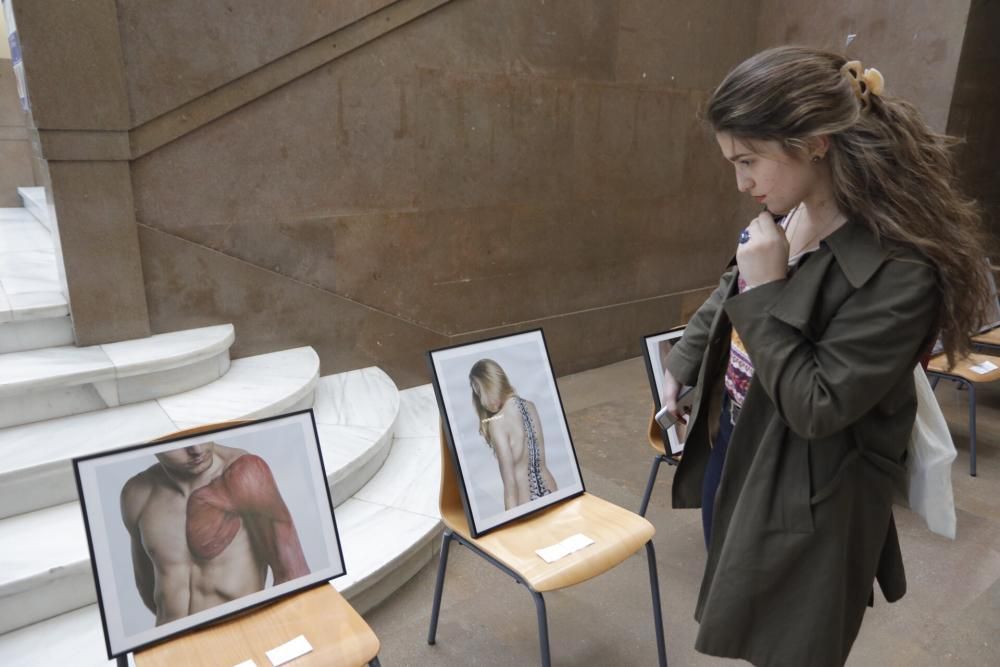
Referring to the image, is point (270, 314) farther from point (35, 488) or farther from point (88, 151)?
point (35, 488)

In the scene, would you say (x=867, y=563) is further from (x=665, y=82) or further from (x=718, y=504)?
(x=665, y=82)

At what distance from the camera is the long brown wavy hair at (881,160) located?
1059 millimetres

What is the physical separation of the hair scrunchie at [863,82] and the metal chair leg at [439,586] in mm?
1640

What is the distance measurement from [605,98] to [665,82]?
0.67 metres

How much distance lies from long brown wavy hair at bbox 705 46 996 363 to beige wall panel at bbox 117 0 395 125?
2914 millimetres

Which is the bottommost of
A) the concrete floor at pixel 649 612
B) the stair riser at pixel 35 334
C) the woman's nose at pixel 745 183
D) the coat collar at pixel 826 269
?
the concrete floor at pixel 649 612

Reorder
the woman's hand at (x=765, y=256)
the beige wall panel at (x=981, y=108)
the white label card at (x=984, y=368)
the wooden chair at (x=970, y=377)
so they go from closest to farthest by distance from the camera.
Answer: the woman's hand at (x=765, y=256)
the wooden chair at (x=970, y=377)
the white label card at (x=984, y=368)
the beige wall panel at (x=981, y=108)

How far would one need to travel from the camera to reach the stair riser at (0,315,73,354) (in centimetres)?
289

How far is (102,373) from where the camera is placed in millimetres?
2738

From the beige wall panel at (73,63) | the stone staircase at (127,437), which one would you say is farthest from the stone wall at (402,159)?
the stone staircase at (127,437)

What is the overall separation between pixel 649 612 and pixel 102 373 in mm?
2409

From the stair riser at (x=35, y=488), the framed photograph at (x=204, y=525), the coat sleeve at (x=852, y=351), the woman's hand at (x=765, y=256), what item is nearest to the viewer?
the coat sleeve at (x=852, y=351)

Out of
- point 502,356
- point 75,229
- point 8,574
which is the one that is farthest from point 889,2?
point 8,574

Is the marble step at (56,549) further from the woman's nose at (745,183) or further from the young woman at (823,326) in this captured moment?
the woman's nose at (745,183)
